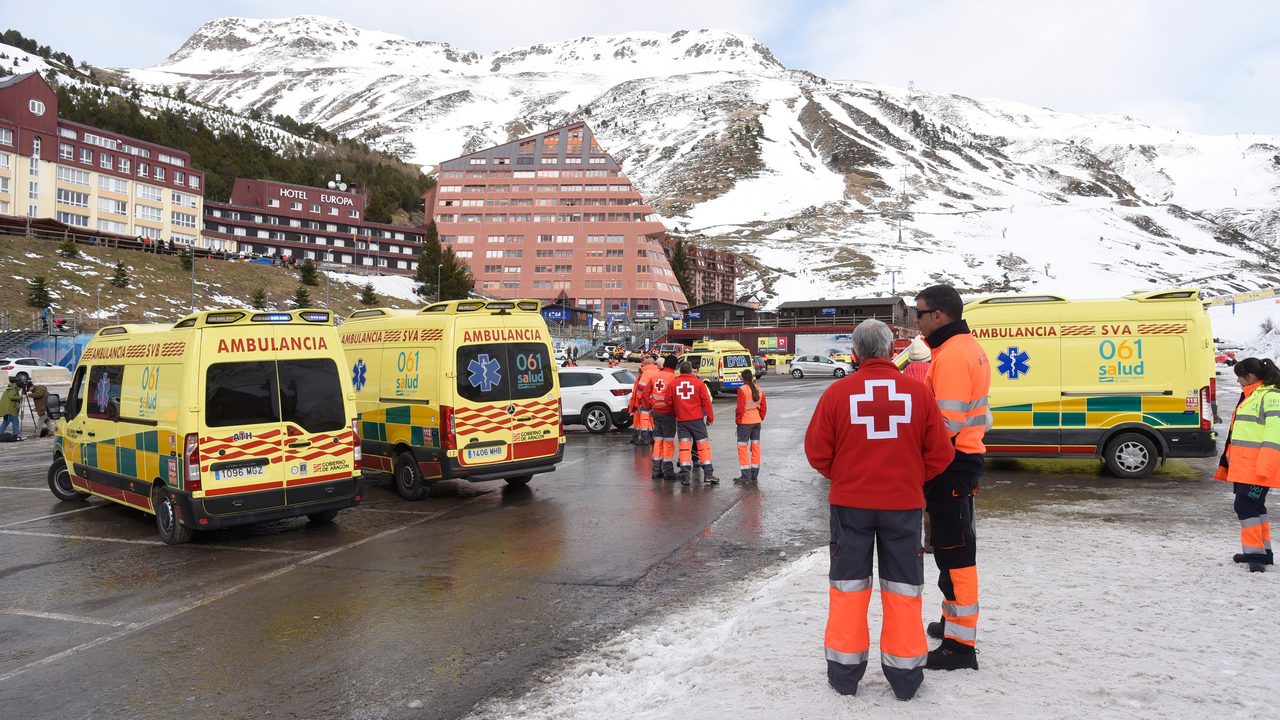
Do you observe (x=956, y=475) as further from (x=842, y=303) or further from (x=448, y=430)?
(x=842, y=303)

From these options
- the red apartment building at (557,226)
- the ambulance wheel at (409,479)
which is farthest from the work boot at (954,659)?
the red apartment building at (557,226)

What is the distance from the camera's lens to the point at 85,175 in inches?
3214

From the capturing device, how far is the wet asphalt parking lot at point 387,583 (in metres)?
4.93

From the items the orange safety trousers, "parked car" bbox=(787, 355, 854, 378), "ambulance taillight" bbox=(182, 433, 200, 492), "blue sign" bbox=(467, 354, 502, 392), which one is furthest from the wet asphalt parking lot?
"parked car" bbox=(787, 355, 854, 378)

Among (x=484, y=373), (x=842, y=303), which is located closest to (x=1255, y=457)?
(x=484, y=373)

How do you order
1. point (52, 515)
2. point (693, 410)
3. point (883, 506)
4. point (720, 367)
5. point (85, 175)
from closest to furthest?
1. point (883, 506)
2. point (52, 515)
3. point (693, 410)
4. point (720, 367)
5. point (85, 175)

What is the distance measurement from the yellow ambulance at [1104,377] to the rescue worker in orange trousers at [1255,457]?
16.4 feet

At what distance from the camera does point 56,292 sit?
176 ft

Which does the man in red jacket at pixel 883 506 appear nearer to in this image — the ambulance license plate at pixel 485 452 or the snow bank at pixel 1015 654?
the snow bank at pixel 1015 654

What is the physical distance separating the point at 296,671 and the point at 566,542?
3.68 meters

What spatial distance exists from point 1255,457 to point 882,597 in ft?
14.3

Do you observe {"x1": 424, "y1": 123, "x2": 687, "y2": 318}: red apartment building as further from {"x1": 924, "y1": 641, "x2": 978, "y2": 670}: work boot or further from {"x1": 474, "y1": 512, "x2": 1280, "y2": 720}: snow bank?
{"x1": 924, "y1": 641, "x2": 978, "y2": 670}: work boot

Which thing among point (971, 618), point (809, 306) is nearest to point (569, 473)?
point (971, 618)

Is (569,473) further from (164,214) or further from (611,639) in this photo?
(164,214)
